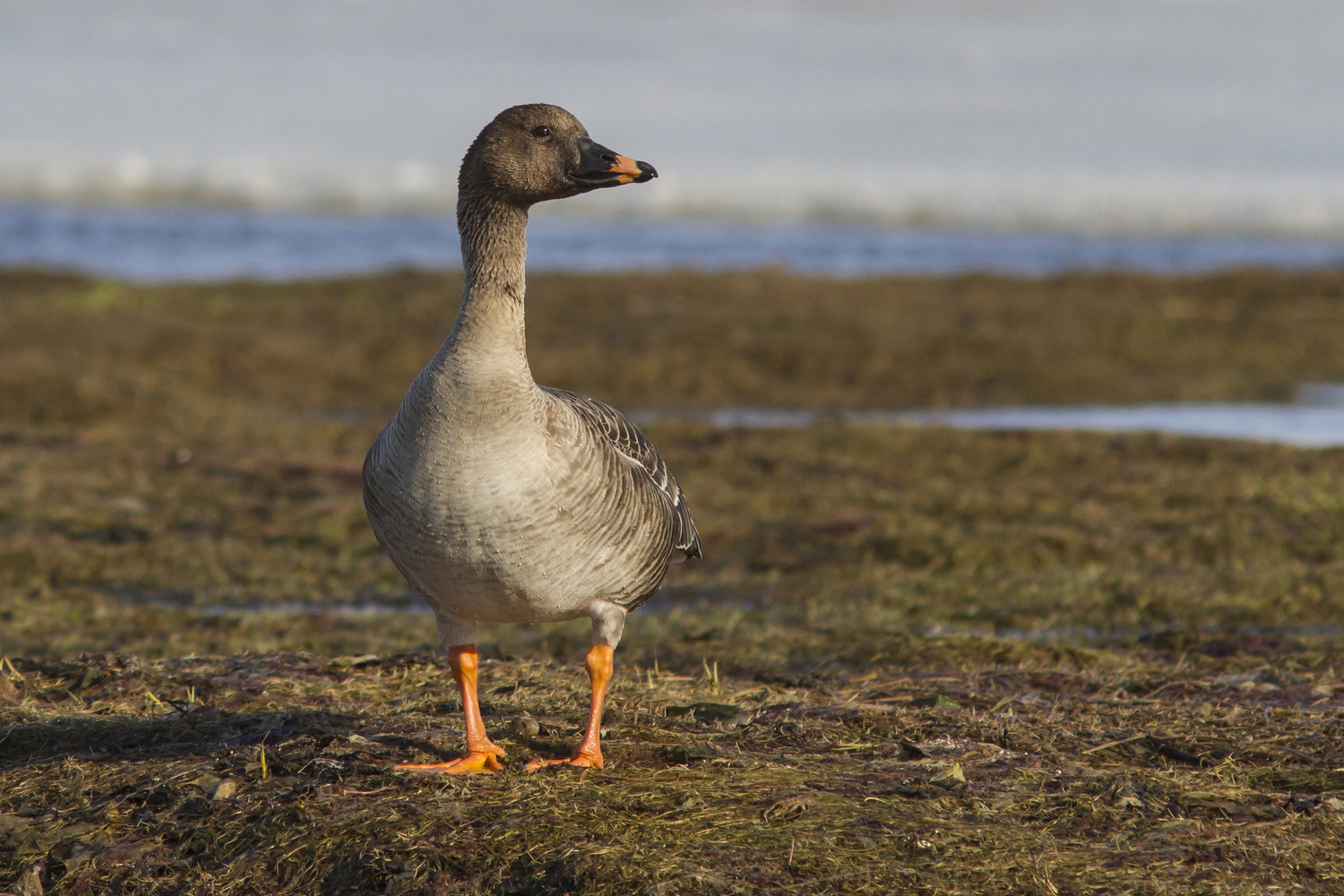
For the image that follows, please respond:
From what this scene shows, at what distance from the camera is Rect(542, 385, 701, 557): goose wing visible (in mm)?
6020

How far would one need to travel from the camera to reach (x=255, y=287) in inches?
1286

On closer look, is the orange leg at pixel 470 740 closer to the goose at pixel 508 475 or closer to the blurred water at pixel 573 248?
the goose at pixel 508 475

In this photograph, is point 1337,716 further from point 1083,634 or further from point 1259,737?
point 1083,634

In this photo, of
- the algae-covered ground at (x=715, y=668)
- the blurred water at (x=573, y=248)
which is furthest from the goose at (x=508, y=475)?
the blurred water at (x=573, y=248)

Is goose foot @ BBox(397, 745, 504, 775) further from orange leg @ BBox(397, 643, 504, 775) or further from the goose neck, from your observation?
the goose neck

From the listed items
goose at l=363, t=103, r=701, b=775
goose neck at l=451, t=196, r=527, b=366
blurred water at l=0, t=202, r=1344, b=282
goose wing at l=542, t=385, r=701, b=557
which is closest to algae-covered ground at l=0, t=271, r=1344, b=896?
goose at l=363, t=103, r=701, b=775

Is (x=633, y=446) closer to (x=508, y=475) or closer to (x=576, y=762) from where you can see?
(x=508, y=475)

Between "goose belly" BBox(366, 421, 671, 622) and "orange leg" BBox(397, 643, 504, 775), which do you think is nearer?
"goose belly" BBox(366, 421, 671, 622)

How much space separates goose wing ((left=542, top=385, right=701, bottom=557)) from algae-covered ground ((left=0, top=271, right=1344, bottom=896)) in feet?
2.93

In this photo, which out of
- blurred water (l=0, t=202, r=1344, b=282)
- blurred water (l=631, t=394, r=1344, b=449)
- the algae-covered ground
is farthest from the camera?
blurred water (l=0, t=202, r=1344, b=282)

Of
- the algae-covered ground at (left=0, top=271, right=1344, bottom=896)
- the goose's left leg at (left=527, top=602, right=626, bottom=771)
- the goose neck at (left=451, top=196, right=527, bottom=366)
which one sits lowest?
the algae-covered ground at (left=0, top=271, right=1344, bottom=896)

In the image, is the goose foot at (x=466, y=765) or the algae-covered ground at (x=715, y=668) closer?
the algae-covered ground at (x=715, y=668)

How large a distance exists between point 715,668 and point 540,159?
3.02 meters

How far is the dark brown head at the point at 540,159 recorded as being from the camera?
577cm
